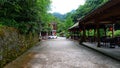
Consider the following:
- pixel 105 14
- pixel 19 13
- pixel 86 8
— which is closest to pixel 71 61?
pixel 105 14

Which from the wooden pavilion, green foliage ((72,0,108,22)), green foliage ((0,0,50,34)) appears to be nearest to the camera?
the wooden pavilion

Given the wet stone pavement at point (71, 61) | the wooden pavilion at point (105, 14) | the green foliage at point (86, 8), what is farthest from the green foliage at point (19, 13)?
the green foliage at point (86, 8)

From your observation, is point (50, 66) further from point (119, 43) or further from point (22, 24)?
point (119, 43)

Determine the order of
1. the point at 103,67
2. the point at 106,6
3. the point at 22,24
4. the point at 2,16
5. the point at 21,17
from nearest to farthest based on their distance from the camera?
the point at 103,67, the point at 106,6, the point at 2,16, the point at 22,24, the point at 21,17

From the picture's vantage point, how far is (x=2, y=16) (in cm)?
1445

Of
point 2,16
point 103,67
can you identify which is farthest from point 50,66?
point 2,16

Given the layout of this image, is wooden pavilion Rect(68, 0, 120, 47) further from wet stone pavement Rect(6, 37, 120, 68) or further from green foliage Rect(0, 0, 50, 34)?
green foliage Rect(0, 0, 50, 34)

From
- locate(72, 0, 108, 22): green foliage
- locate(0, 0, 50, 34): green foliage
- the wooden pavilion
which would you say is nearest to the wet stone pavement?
the wooden pavilion

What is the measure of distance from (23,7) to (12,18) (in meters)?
1.41

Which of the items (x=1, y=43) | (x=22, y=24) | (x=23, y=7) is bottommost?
(x=1, y=43)

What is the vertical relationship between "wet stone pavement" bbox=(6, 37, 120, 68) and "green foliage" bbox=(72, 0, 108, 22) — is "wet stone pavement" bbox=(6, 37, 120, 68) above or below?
below

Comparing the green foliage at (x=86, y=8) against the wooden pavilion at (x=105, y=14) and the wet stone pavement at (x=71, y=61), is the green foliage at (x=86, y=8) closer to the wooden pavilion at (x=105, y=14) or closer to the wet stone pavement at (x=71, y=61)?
the wooden pavilion at (x=105, y=14)

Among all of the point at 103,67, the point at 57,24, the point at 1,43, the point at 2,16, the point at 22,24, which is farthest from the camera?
the point at 57,24

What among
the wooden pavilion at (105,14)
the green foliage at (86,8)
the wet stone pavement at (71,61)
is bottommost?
the wet stone pavement at (71,61)
